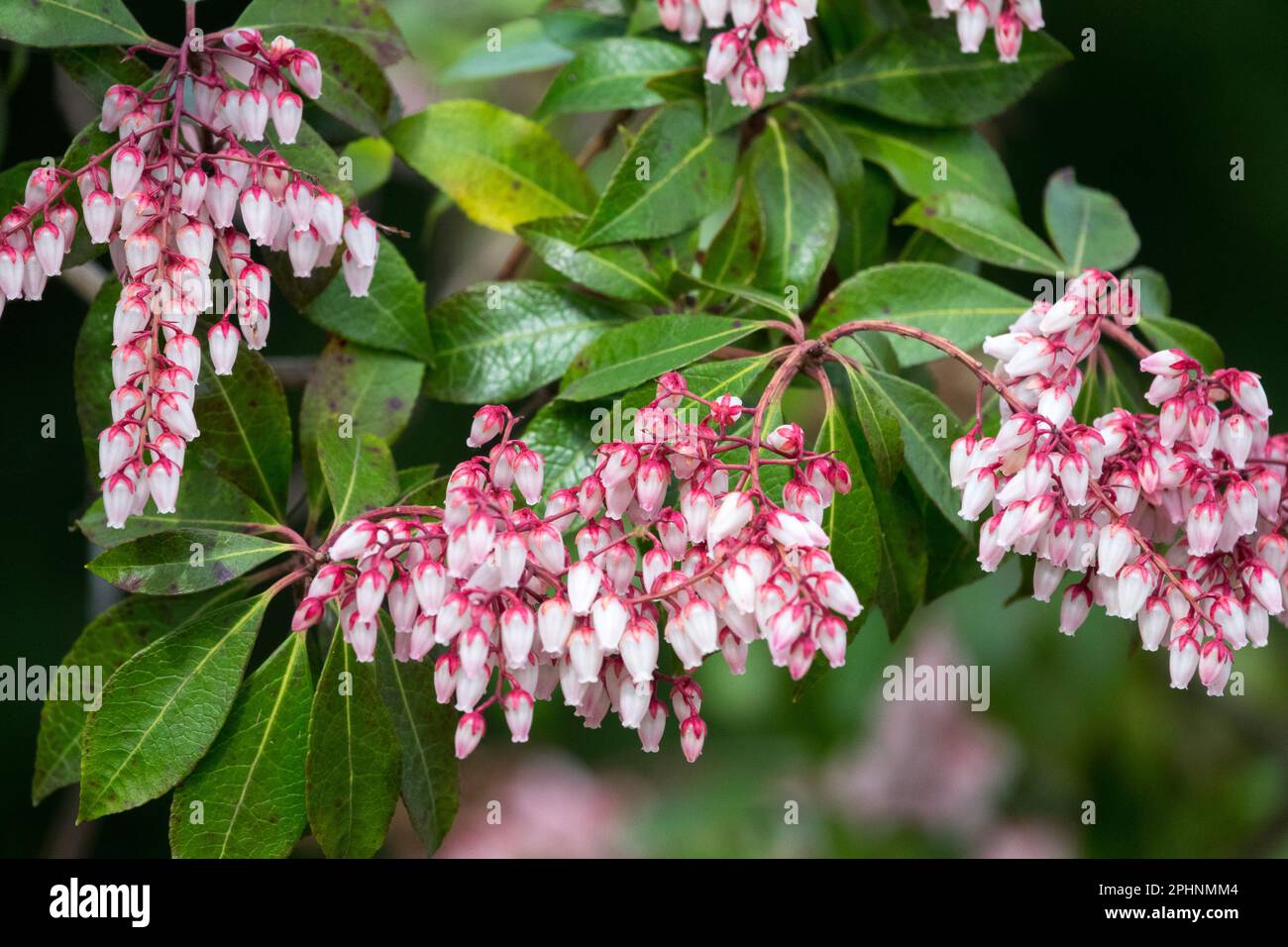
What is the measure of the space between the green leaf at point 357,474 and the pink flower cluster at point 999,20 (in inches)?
29.8

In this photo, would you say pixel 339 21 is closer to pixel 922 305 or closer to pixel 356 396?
pixel 356 396

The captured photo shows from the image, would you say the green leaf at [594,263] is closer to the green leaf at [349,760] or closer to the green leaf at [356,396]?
the green leaf at [356,396]

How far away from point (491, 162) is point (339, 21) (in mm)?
221

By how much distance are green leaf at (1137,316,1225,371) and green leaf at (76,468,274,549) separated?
0.95 meters

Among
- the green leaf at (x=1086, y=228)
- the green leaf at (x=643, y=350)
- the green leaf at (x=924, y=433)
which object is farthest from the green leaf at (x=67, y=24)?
the green leaf at (x=1086, y=228)

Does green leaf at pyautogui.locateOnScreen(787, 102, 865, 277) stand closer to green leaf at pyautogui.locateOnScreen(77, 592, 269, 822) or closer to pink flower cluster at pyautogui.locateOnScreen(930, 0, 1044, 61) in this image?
pink flower cluster at pyautogui.locateOnScreen(930, 0, 1044, 61)

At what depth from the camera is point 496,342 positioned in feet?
4.73

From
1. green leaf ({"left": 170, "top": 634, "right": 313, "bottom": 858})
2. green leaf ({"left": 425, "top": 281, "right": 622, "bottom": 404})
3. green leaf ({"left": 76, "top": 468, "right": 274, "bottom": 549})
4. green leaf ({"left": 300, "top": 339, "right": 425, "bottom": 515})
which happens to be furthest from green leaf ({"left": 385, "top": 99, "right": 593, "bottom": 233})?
green leaf ({"left": 170, "top": 634, "right": 313, "bottom": 858})

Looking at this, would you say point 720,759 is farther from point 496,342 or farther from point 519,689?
point 519,689

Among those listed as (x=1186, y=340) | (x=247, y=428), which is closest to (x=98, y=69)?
(x=247, y=428)

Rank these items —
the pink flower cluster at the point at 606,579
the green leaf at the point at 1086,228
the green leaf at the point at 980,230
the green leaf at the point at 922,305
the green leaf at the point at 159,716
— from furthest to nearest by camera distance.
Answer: the green leaf at the point at 1086,228, the green leaf at the point at 980,230, the green leaf at the point at 922,305, the green leaf at the point at 159,716, the pink flower cluster at the point at 606,579

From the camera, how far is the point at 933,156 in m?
1.63

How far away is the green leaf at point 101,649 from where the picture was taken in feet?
4.38

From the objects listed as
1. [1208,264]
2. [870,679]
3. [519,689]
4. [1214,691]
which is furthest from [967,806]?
[519,689]
